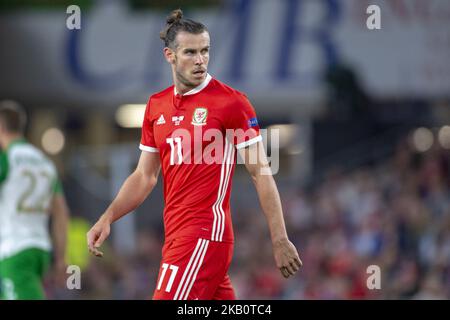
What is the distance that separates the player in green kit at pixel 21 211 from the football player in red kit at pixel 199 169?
8.36ft

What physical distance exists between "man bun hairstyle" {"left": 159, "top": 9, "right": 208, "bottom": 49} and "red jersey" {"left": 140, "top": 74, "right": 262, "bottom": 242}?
0.36 m

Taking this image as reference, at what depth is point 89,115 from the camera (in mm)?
23672

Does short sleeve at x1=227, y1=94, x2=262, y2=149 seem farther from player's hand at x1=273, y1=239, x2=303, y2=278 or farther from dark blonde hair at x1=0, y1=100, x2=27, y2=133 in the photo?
dark blonde hair at x1=0, y1=100, x2=27, y2=133

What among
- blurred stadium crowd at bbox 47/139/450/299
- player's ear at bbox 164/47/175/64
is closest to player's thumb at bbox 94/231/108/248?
player's ear at bbox 164/47/175/64

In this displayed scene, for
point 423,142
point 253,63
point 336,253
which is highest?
point 253,63

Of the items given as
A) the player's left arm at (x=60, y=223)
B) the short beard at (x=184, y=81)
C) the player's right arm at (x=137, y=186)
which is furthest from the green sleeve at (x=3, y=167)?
the short beard at (x=184, y=81)

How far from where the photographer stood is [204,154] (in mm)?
7109

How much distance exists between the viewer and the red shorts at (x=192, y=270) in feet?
22.9

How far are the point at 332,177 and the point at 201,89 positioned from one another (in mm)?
12722

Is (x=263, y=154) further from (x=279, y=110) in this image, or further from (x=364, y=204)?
(x=279, y=110)

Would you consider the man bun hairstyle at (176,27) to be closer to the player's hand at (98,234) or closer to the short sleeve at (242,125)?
the short sleeve at (242,125)
